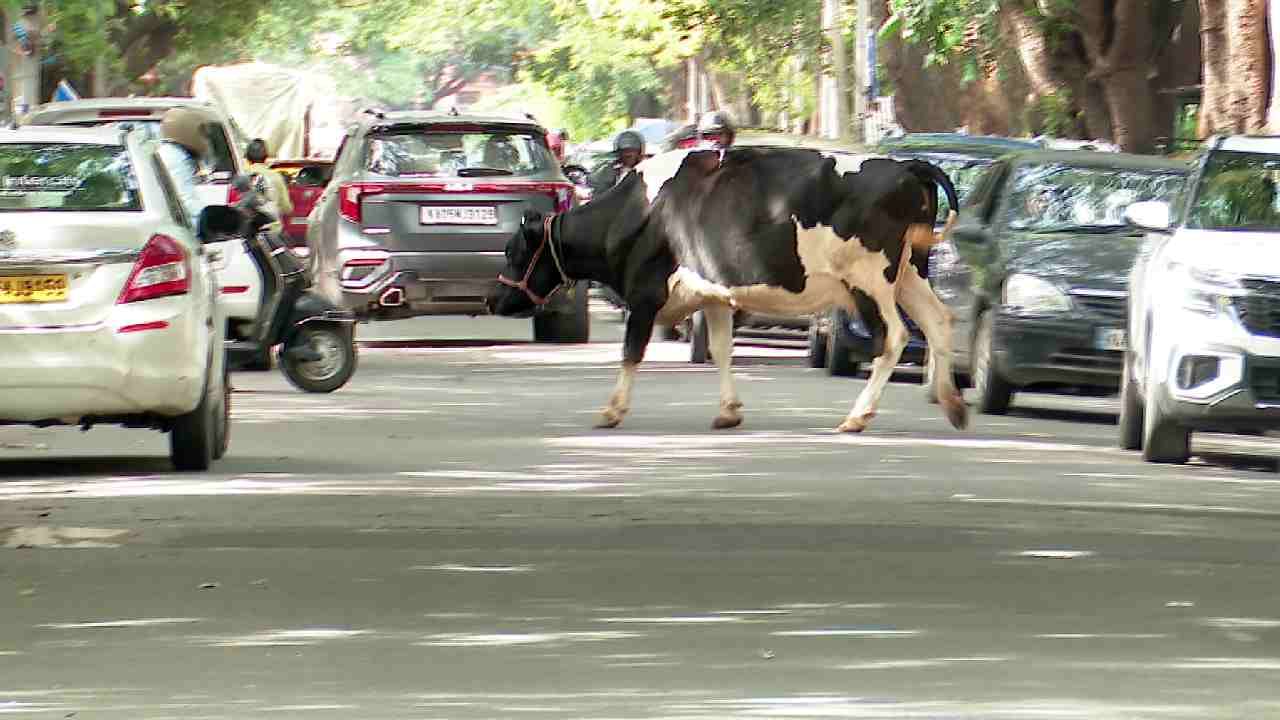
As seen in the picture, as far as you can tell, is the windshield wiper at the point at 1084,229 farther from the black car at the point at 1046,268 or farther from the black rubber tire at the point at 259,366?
the black rubber tire at the point at 259,366

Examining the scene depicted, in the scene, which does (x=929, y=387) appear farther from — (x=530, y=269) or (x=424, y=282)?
(x=424, y=282)

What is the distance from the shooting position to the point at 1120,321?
18906mm

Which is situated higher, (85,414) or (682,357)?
(85,414)

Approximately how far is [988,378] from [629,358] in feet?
9.50

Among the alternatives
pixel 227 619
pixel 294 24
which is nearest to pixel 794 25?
pixel 294 24

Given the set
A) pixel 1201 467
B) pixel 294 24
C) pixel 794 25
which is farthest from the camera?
pixel 294 24

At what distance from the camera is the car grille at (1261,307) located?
49.7ft

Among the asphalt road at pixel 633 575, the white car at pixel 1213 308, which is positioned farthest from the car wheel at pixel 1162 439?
the asphalt road at pixel 633 575

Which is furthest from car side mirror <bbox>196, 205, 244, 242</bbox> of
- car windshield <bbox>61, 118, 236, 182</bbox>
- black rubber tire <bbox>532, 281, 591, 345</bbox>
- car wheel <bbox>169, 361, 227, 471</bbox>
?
black rubber tire <bbox>532, 281, 591, 345</bbox>

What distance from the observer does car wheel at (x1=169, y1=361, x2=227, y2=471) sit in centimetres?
1415

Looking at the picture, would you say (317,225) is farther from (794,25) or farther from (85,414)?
(794,25)

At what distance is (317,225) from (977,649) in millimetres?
17467

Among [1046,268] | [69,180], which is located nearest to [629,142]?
[1046,268]

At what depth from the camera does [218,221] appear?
15.0m
